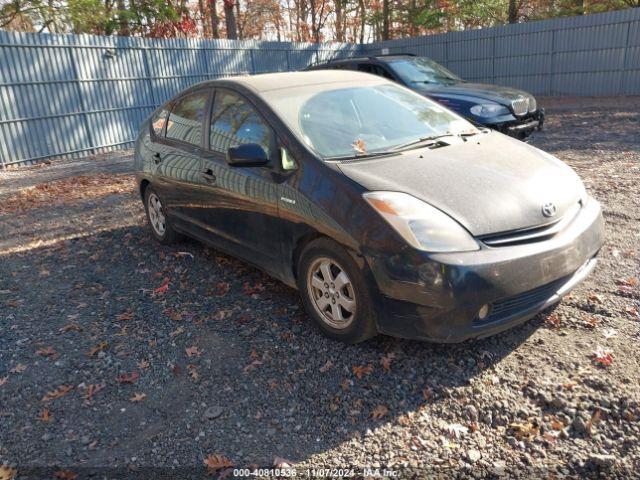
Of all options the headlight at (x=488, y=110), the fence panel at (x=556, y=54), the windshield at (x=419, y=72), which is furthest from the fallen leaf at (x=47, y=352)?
the fence panel at (x=556, y=54)

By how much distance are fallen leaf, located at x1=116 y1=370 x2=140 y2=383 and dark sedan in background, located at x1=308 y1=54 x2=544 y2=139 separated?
6.88 metres

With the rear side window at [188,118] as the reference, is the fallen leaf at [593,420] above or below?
below

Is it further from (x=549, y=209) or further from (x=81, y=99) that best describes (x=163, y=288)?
(x=81, y=99)

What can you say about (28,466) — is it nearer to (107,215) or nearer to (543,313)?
(543,313)

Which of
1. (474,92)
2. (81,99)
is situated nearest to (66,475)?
(474,92)

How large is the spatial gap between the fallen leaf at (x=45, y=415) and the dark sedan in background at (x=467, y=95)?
291 inches

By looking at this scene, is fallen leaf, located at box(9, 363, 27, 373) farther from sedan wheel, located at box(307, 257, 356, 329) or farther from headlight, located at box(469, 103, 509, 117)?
headlight, located at box(469, 103, 509, 117)

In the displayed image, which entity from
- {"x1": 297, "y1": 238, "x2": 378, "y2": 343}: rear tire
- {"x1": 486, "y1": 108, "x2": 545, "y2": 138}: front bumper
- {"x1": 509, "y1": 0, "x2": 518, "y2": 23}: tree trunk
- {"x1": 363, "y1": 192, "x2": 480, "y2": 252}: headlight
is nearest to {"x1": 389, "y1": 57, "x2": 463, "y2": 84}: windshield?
{"x1": 486, "y1": 108, "x2": 545, "y2": 138}: front bumper

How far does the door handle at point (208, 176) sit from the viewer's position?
4.27 metres

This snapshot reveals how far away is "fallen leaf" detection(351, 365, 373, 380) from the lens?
3.09 metres

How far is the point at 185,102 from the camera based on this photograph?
5.02 meters

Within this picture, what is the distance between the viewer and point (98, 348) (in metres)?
3.65

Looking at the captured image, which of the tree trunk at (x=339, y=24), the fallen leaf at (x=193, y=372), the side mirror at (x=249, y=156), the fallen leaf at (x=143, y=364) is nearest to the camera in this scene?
the fallen leaf at (x=193, y=372)

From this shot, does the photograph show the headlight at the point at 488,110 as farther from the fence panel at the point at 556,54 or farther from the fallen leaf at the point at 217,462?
the fallen leaf at the point at 217,462
